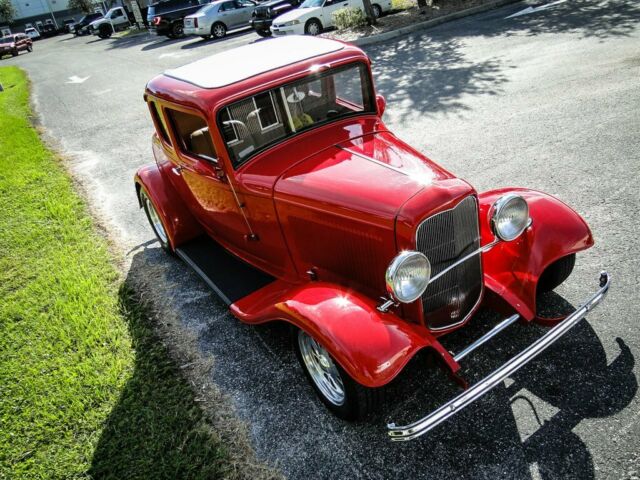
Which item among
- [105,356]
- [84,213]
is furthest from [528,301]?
[84,213]

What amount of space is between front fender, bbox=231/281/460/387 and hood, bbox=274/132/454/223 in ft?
1.86

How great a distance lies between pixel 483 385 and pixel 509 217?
1.14 m

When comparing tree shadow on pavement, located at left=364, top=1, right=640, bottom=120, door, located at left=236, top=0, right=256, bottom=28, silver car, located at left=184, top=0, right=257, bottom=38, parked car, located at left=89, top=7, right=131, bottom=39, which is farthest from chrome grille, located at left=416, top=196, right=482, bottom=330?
parked car, located at left=89, top=7, right=131, bottom=39

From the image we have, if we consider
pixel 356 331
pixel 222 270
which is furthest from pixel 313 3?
pixel 356 331

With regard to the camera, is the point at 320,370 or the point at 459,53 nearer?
the point at 320,370

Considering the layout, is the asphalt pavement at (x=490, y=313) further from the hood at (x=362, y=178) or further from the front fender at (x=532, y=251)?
the hood at (x=362, y=178)

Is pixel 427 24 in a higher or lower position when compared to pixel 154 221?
higher

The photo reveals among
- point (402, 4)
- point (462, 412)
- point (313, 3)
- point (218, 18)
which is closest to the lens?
point (462, 412)

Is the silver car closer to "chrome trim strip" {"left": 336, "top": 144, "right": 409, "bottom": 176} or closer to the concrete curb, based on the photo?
the concrete curb

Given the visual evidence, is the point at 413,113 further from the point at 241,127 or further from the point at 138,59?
the point at 138,59

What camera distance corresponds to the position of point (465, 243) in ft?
10.1

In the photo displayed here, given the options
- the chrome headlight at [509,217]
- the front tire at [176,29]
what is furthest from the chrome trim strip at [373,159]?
the front tire at [176,29]

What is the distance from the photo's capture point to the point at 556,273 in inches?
138

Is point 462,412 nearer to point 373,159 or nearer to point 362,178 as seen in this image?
point 362,178
